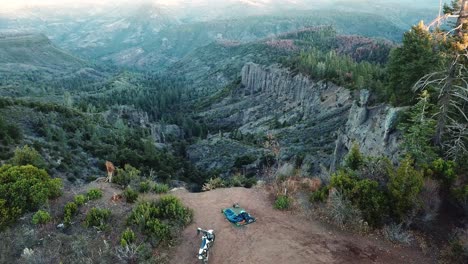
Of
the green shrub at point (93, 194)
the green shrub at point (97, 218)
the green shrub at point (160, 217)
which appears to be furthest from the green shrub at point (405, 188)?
the green shrub at point (93, 194)

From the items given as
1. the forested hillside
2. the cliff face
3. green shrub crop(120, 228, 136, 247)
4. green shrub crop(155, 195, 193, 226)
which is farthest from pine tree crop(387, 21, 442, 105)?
green shrub crop(120, 228, 136, 247)

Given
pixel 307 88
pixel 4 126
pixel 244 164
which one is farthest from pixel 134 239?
pixel 307 88

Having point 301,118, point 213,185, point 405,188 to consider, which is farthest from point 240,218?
point 301,118

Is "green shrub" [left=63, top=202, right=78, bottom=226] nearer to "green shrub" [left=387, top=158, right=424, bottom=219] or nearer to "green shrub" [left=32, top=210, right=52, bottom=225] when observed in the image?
"green shrub" [left=32, top=210, right=52, bottom=225]

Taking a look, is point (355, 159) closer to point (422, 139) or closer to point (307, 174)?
point (422, 139)

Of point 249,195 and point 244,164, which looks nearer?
point 249,195

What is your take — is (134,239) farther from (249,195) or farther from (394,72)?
(394,72)
